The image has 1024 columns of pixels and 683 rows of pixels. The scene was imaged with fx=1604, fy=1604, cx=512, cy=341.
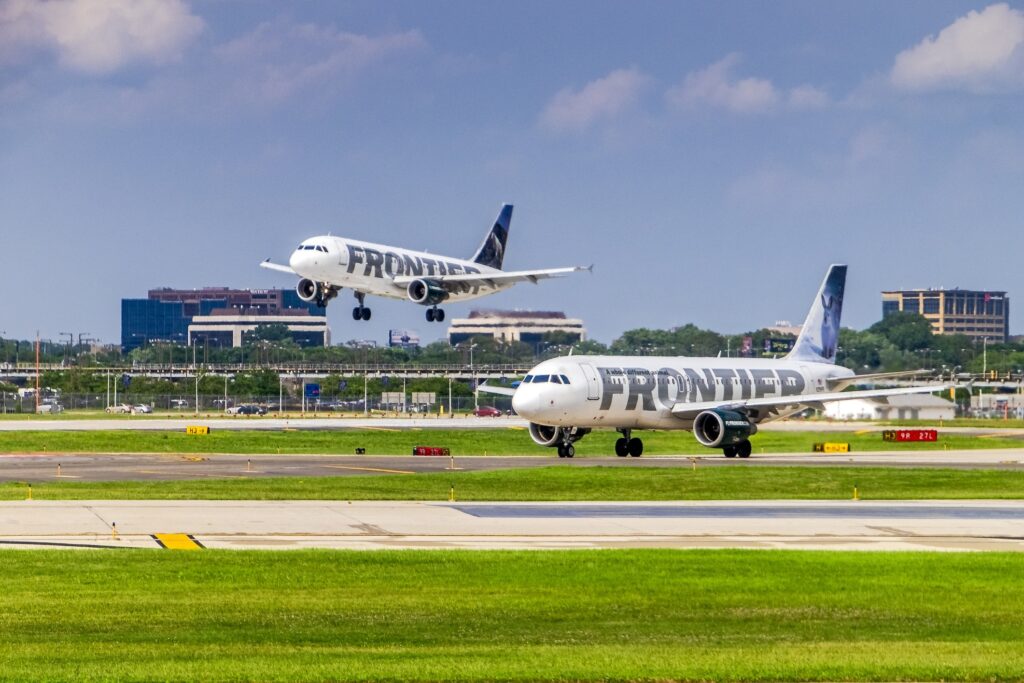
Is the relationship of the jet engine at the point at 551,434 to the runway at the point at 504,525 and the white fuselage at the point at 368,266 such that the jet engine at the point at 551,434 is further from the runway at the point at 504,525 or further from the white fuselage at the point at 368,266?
the runway at the point at 504,525

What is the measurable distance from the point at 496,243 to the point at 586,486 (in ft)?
174

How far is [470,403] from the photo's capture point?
199 m

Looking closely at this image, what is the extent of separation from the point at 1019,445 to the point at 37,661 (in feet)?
231

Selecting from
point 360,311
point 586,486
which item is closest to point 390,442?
point 360,311

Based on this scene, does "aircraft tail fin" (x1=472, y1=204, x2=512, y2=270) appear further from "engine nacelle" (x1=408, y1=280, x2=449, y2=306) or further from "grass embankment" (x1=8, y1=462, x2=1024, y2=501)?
"grass embankment" (x1=8, y1=462, x2=1024, y2=501)

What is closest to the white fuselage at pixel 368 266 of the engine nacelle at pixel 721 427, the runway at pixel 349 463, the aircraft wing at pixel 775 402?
the runway at pixel 349 463

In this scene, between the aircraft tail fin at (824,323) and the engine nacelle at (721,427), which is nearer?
the engine nacelle at (721,427)

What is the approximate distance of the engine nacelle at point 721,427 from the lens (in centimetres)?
6862

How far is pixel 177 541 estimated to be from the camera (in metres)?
30.0

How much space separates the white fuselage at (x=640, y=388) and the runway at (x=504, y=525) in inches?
900

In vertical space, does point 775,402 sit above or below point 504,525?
above

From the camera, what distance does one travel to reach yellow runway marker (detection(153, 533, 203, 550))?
2898 cm

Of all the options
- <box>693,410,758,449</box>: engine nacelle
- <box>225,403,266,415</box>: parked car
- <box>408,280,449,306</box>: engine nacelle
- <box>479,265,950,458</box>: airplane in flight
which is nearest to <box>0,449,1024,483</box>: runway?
<box>693,410,758,449</box>: engine nacelle

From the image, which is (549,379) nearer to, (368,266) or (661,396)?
(661,396)
